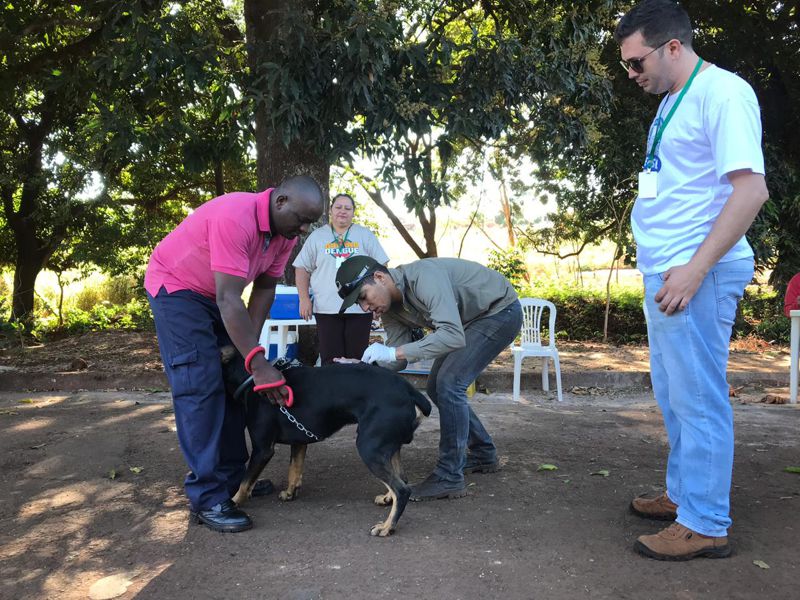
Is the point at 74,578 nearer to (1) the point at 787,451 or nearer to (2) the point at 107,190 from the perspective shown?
(1) the point at 787,451

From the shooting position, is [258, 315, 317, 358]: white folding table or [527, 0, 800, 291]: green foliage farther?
[527, 0, 800, 291]: green foliage

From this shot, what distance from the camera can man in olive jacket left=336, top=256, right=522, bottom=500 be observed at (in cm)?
414

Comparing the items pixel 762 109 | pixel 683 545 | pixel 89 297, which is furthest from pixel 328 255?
pixel 89 297

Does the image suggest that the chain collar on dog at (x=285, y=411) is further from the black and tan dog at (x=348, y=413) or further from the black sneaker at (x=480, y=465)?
the black sneaker at (x=480, y=465)

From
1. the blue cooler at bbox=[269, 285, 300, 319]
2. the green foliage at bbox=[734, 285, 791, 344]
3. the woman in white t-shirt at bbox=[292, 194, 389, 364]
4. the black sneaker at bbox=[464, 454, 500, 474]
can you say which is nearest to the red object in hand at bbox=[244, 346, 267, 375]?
the black sneaker at bbox=[464, 454, 500, 474]

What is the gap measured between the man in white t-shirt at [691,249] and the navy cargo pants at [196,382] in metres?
2.23

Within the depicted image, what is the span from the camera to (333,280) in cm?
705

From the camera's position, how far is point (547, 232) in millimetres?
16750

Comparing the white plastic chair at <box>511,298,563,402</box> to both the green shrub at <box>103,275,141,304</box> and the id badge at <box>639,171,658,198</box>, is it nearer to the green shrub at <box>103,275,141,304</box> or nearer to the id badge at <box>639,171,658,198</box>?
the id badge at <box>639,171,658,198</box>

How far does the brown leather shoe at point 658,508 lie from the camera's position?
13.1 feet

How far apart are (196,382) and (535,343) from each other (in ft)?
17.4

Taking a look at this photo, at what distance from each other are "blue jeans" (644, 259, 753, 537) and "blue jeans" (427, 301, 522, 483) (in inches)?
49.7

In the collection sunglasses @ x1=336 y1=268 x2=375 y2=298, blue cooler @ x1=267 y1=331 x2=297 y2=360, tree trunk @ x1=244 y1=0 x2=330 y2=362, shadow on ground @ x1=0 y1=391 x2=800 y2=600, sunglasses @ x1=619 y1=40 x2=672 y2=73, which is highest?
tree trunk @ x1=244 y1=0 x2=330 y2=362

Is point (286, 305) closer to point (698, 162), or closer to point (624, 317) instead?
point (698, 162)
